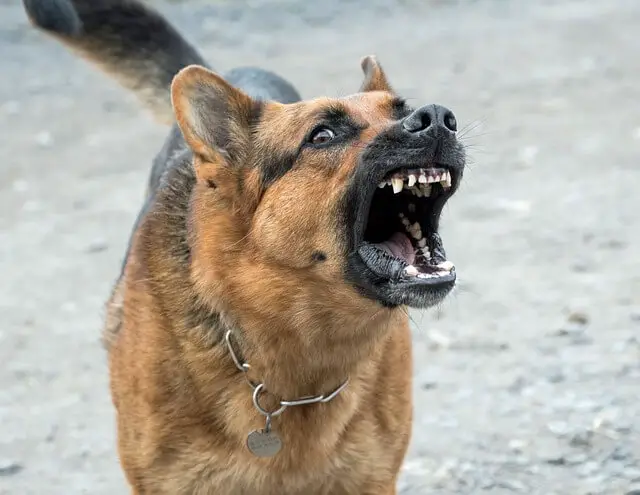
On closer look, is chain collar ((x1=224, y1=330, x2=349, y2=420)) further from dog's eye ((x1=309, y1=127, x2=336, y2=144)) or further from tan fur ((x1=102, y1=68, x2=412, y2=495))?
dog's eye ((x1=309, y1=127, x2=336, y2=144))

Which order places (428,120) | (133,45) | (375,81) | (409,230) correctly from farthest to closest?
1. (133,45)
2. (375,81)
3. (409,230)
4. (428,120)

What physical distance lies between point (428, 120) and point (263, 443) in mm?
1173

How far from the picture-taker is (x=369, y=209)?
3.03 meters

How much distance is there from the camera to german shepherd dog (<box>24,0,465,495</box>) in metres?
3.00

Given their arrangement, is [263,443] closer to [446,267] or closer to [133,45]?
[446,267]

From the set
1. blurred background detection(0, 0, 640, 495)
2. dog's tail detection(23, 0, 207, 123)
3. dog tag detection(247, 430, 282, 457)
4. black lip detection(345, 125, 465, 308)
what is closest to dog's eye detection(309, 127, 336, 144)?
black lip detection(345, 125, 465, 308)

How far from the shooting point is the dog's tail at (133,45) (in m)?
4.95

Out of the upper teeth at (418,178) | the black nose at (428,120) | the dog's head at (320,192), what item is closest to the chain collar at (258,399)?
the dog's head at (320,192)

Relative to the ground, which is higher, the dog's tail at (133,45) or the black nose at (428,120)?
the black nose at (428,120)

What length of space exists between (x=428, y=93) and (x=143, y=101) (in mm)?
5286

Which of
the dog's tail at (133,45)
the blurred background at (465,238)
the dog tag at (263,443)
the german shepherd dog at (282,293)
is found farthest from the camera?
the dog's tail at (133,45)

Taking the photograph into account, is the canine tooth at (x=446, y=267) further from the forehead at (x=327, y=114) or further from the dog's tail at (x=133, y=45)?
the dog's tail at (x=133, y=45)

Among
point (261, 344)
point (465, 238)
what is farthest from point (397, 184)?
point (465, 238)

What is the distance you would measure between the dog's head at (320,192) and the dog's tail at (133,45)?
1787mm
